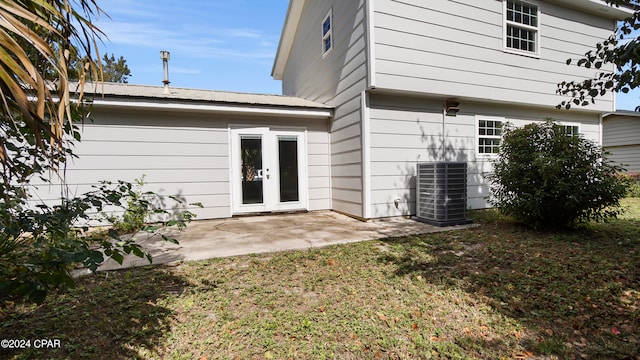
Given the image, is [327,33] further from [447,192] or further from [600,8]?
[600,8]

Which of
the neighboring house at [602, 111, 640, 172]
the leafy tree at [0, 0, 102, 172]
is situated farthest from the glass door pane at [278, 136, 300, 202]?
the neighboring house at [602, 111, 640, 172]

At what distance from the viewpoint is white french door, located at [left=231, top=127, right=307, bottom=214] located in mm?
6934

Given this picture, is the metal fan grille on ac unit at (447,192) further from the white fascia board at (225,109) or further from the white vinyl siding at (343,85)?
the white fascia board at (225,109)

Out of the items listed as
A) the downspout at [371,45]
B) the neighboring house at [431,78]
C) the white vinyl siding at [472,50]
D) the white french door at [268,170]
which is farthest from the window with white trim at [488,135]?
the white french door at [268,170]

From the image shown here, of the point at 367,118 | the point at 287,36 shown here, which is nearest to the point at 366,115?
the point at 367,118

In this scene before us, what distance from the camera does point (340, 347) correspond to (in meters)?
2.11

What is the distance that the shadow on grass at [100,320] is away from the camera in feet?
6.57

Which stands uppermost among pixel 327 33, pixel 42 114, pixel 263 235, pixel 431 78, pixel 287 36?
pixel 287 36

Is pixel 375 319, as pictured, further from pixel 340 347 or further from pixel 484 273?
pixel 484 273

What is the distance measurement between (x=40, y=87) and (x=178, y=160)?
19.2ft

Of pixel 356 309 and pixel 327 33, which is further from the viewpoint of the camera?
pixel 327 33

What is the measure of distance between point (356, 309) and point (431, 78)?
17.9 ft

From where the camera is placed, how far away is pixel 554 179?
4.79m

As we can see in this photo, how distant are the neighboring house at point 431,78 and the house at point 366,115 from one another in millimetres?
29
